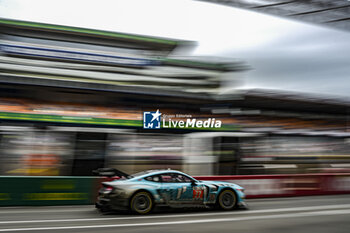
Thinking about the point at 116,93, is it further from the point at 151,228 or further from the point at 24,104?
the point at 151,228

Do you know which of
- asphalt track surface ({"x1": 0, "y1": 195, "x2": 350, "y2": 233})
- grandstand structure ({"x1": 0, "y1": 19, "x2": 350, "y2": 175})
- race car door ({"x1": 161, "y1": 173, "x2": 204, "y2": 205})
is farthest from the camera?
grandstand structure ({"x1": 0, "y1": 19, "x2": 350, "y2": 175})

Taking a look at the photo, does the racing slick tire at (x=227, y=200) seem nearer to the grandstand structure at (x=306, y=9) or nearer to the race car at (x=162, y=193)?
the race car at (x=162, y=193)

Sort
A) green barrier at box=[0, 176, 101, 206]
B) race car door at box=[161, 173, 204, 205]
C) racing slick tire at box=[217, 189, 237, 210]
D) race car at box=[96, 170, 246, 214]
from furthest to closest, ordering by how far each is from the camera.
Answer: green barrier at box=[0, 176, 101, 206] < racing slick tire at box=[217, 189, 237, 210] < race car door at box=[161, 173, 204, 205] < race car at box=[96, 170, 246, 214]

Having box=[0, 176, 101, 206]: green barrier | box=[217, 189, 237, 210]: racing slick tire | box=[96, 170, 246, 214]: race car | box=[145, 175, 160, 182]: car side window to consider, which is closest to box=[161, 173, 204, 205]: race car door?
box=[96, 170, 246, 214]: race car

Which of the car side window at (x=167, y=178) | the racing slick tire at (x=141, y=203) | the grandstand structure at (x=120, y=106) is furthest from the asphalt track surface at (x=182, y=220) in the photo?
the grandstand structure at (x=120, y=106)

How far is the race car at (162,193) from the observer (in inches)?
266

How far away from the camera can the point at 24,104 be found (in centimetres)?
1464

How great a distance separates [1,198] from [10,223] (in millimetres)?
2726

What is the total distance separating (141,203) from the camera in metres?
6.90

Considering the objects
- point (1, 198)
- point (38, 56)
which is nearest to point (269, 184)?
point (1, 198)

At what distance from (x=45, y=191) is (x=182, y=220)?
4622 mm

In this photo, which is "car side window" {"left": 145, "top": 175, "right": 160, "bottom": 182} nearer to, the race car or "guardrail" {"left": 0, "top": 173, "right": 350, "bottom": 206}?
the race car

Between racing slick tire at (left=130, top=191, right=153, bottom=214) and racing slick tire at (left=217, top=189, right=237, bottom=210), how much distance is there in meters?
1.88

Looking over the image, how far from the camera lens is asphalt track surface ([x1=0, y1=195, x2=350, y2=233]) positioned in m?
5.35
